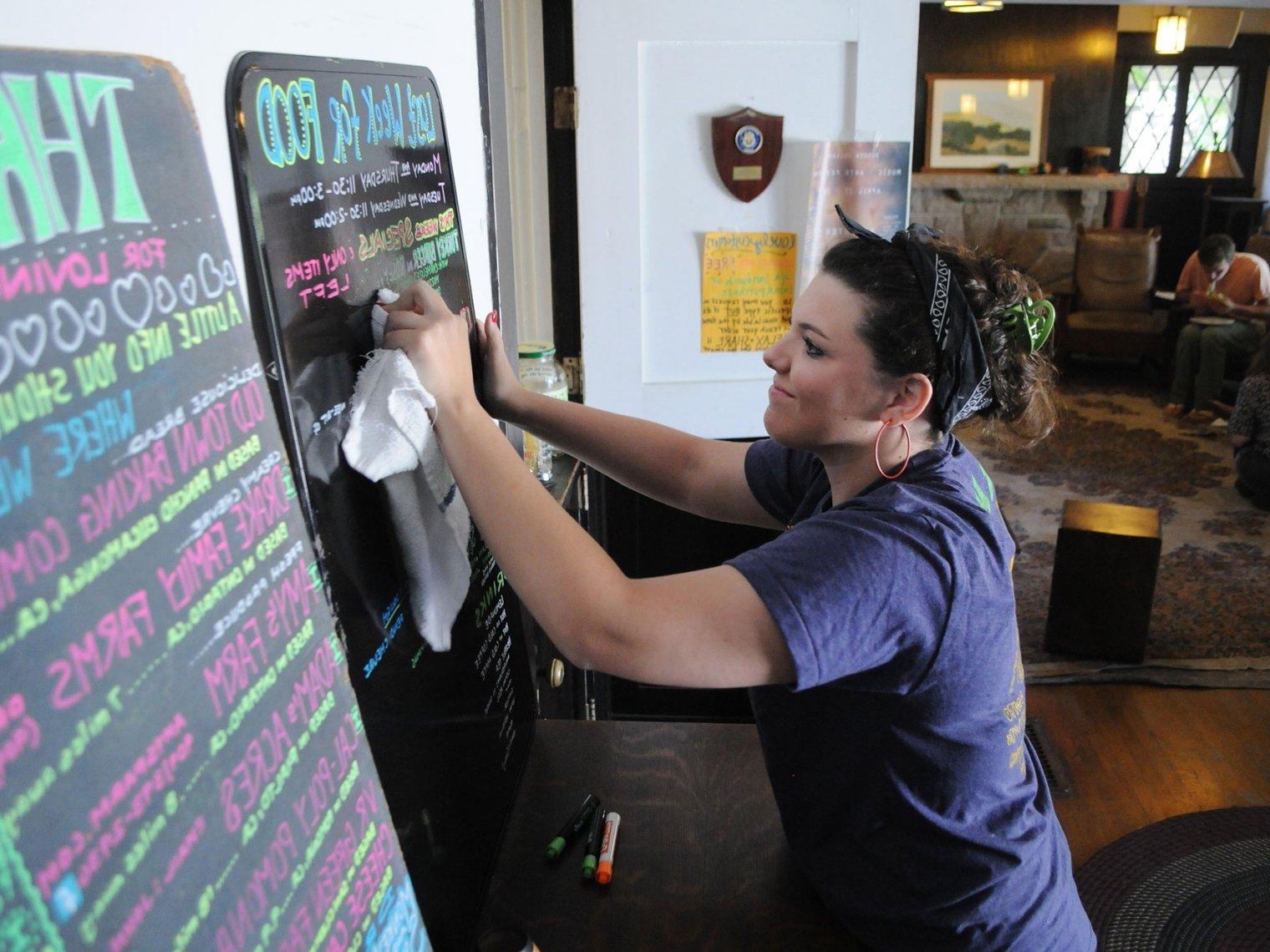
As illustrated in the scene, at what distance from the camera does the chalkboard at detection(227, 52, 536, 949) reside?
852 mm

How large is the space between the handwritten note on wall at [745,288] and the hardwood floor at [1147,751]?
4.88 feet

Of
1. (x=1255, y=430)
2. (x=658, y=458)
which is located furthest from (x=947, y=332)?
(x=1255, y=430)

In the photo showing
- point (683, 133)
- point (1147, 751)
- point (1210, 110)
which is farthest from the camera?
point (1210, 110)

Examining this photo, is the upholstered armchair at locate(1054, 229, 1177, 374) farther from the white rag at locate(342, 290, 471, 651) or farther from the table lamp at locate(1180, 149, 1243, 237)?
the white rag at locate(342, 290, 471, 651)

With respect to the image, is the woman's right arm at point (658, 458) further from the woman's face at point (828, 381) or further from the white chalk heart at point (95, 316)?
the white chalk heart at point (95, 316)

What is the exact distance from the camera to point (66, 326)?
1.62 feet

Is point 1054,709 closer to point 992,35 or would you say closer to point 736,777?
point 736,777

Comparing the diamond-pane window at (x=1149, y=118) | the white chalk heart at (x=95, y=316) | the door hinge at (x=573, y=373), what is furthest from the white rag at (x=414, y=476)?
the diamond-pane window at (x=1149, y=118)

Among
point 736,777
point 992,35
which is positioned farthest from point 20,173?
point 992,35

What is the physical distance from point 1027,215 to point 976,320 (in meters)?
7.91

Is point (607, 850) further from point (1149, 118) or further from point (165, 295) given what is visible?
point (1149, 118)

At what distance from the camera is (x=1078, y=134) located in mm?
8445

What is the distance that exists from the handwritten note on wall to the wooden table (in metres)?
1.40

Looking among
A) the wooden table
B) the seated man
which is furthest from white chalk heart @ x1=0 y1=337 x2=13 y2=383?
the seated man
